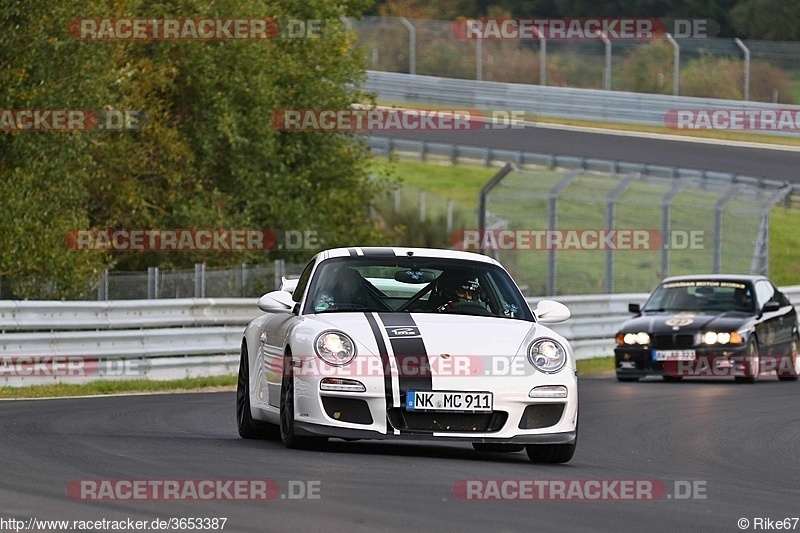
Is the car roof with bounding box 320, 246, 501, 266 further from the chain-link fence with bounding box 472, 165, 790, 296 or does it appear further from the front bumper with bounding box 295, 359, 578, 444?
the chain-link fence with bounding box 472, 165, 790, 296

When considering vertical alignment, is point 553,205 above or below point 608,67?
below

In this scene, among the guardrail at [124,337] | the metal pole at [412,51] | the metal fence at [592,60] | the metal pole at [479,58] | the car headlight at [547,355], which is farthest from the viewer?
the metal pole at [479,58]

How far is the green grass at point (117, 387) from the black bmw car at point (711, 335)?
5.03 m

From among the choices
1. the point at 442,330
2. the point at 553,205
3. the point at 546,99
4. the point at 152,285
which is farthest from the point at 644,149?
the point at 442,330

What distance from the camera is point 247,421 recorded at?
1073cm

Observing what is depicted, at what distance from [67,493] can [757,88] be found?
34.7 m

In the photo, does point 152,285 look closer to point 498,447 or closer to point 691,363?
point 691,363

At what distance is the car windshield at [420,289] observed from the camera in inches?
396

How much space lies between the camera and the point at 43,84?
67.7 ft

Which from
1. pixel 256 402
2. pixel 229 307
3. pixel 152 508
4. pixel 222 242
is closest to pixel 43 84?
pixel 229 307

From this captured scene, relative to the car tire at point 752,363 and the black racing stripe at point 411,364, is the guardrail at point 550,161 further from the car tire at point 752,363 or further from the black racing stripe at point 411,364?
the black racing stripe at point 411,364

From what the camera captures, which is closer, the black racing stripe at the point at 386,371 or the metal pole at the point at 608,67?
the black racing stripe at the point at 386,371

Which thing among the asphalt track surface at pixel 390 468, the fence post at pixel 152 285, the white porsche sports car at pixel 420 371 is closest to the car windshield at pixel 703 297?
the asphalt track surface at pixel 390 468

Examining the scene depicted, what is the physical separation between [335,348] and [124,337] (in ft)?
29.7
